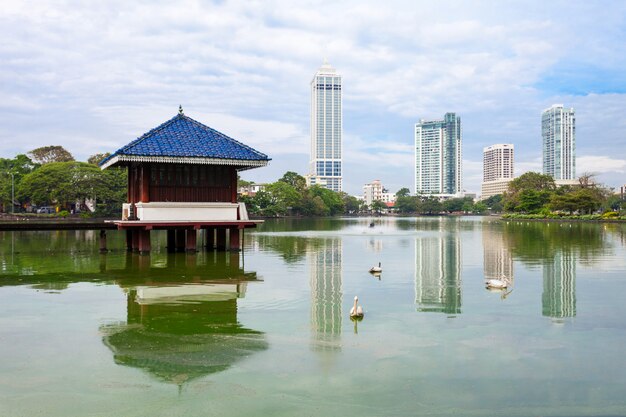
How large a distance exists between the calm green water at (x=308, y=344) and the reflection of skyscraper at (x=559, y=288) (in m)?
0.07

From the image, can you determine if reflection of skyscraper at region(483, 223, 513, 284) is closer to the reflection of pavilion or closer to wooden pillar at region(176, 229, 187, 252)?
the reflection of pavilion

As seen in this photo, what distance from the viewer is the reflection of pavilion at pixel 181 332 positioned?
29.0 ft

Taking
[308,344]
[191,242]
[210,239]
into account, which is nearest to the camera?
[308,344]

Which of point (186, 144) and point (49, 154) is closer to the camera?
point (186, 144)

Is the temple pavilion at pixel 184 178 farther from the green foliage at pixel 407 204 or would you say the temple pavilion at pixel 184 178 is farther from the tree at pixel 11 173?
the green foliage at pixel 407 204

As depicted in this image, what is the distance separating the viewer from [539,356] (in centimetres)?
928

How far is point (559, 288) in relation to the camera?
16406 millimetres

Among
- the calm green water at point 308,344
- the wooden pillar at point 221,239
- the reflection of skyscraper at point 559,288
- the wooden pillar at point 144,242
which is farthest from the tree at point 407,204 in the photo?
the calm green water at point 308,344

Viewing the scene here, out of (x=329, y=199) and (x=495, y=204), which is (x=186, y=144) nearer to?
(x=329, y=199)

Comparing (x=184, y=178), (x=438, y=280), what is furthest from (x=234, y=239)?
(x=438, y=280)

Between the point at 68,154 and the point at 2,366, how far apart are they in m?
86.7

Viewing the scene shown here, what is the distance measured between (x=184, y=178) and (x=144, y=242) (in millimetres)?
3527

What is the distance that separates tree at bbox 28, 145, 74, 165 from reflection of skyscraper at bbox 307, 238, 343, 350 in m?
72.1

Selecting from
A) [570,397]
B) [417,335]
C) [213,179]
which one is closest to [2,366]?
[417,335]
